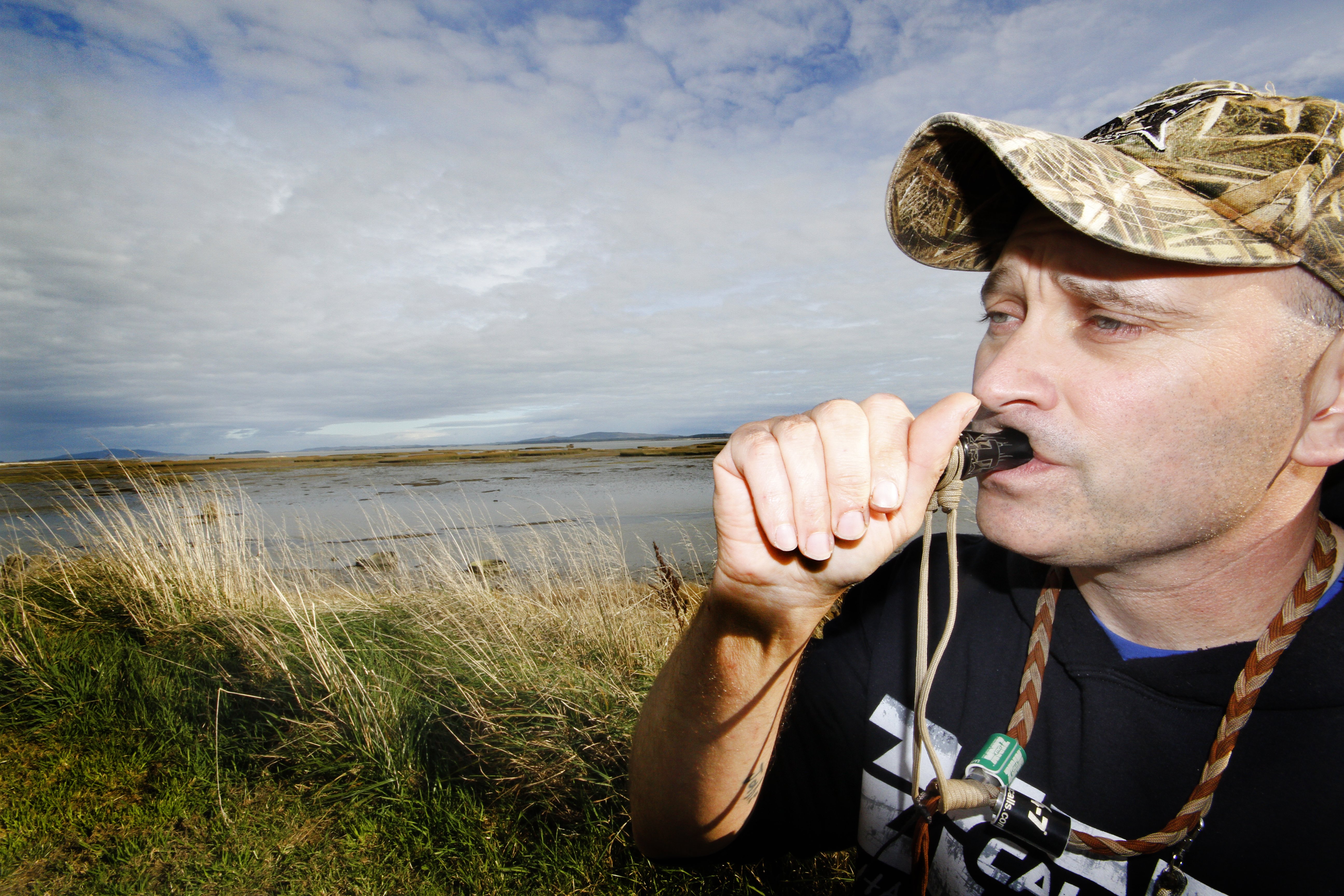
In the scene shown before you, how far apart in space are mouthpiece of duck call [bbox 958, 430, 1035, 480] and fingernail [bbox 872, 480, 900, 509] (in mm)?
181

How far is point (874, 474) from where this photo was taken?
106 cm

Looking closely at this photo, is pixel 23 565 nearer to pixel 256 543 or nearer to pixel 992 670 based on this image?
pixel 256 543

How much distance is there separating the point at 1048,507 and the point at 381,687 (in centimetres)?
399

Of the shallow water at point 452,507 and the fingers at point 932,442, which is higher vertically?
the fingers at point 932,442

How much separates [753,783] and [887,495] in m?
0.92

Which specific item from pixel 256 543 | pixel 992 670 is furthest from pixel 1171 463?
pixel 256 543

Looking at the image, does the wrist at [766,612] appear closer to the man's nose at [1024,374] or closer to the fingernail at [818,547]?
the fingernail at [818,547]

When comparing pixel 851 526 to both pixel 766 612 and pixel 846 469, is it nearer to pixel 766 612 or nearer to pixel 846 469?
pixel 846 469

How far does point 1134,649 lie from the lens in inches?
57.5

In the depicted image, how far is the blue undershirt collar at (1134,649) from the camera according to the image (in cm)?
138

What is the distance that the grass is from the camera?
2893 millimetres

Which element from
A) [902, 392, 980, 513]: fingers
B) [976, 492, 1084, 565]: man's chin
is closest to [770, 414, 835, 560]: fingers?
[902, 392, 980, 513]: fingers

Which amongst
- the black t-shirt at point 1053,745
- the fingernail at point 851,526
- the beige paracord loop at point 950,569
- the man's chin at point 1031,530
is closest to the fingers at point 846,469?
the fingernail at point 851,526

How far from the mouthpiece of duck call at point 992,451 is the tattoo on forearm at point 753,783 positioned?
87 centimetres
